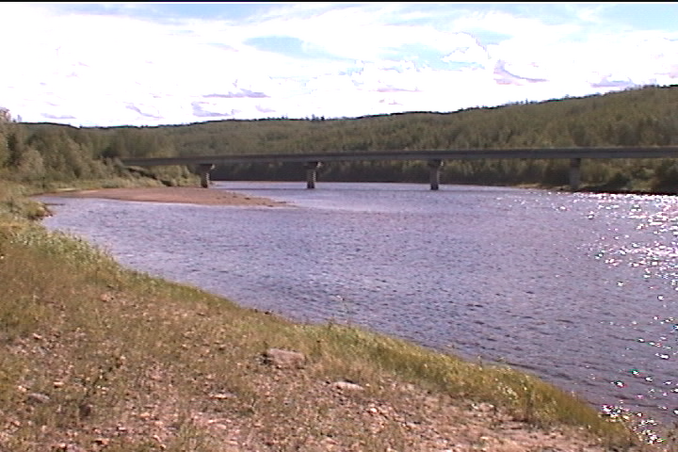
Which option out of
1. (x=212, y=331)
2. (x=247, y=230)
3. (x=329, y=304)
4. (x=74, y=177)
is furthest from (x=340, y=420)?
(x=74, y=177)

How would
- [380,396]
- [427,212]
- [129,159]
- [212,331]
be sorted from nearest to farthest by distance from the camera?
[380,396] → [212,331] → [427,212] → [129,159]

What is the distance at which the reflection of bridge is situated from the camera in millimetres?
116562

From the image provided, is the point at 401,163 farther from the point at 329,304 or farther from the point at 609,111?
the point at 329,304

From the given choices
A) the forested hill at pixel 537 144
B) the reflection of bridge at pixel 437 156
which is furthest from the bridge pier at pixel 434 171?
the forested hill at pixel 537 144

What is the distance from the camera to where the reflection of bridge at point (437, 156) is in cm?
11656

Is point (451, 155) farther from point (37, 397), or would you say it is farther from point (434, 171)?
point (37, 397)

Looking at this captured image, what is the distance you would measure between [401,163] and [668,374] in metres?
178

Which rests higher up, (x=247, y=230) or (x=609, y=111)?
(x=609, y=111)

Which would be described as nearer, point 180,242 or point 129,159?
point 180,242

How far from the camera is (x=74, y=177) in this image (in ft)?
416

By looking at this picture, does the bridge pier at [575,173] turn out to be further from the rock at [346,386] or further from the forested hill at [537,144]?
the rock at [346,386]

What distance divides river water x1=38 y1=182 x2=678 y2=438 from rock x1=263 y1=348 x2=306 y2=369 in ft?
17.4

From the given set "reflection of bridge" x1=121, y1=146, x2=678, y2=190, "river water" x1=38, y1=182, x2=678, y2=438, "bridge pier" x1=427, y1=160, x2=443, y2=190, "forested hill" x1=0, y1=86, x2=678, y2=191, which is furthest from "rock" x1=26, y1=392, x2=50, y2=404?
"bridge pier" x1=427, y1=160, x2=443, y2=190

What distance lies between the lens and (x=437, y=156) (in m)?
140
